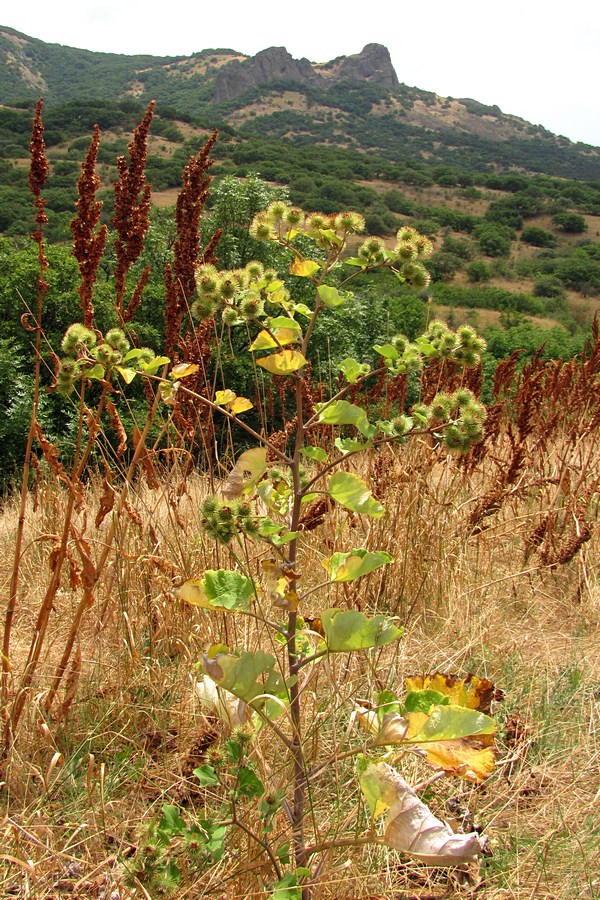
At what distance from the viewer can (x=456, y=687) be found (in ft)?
4.66

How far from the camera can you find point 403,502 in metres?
2.97

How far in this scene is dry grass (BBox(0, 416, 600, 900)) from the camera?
146cm

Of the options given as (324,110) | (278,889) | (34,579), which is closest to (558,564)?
(278,889)

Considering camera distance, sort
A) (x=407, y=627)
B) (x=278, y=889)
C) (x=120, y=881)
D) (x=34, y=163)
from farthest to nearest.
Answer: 1. (x=407, y=627)
2. (x=34, y=163)
3. (x=120, y=881)
4. (x=278, y=889)

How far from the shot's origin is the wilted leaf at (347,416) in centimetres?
124

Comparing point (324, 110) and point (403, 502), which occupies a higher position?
point (324, 110)

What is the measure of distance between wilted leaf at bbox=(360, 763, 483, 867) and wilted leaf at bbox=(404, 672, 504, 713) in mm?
311

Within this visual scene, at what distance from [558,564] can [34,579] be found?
2428mm

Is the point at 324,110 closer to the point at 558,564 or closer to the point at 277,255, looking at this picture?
the point at 277,255

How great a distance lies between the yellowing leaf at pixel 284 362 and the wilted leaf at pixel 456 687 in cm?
69

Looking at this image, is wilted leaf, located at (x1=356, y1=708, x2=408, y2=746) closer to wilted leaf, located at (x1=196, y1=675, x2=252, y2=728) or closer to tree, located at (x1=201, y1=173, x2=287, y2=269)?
wilted leaf, located at (x1=196, y1=675, x2=252, y2=728)

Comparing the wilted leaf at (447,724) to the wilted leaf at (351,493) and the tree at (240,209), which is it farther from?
the tree at (240,209)

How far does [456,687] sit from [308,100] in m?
96.9

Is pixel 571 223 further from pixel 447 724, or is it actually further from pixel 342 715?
pixel 447 724
